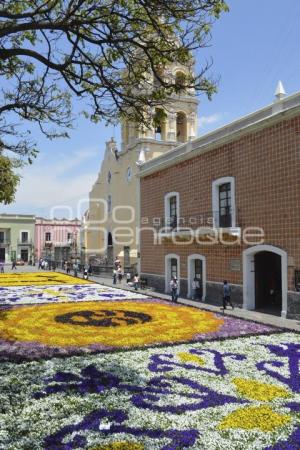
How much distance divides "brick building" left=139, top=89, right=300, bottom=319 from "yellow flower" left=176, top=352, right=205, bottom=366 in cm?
656

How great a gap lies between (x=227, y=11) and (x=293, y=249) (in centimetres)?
1050

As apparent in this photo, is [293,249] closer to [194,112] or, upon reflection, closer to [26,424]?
[26,424]

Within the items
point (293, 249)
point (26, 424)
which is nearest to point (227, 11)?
point (26, 424)

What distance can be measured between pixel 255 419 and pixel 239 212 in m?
12.5

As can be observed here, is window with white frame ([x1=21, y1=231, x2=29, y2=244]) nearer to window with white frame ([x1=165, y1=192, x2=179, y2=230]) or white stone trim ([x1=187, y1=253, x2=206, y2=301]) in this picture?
window with white frame ([x1=165, y1=192, x2=179, y2=230])

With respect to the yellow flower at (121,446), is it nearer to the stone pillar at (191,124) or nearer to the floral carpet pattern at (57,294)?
the floral carpet pattern at (57,294)

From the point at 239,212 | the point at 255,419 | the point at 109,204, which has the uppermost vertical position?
the point at 109,204

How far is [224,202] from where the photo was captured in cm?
1981

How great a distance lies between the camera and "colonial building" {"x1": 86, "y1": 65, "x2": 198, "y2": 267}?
3428cm

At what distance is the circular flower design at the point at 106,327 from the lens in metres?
12.1

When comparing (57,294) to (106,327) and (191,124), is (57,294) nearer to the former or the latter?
(106,327)

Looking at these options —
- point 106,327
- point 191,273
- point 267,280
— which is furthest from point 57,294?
point 267,280

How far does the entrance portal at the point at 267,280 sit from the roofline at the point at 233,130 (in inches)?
219

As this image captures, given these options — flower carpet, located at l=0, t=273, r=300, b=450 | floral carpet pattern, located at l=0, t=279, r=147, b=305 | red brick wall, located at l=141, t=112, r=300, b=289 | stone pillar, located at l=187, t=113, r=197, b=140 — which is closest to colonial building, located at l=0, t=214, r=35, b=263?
stone pillar, located at l=187, t=113, r=197, b=140
